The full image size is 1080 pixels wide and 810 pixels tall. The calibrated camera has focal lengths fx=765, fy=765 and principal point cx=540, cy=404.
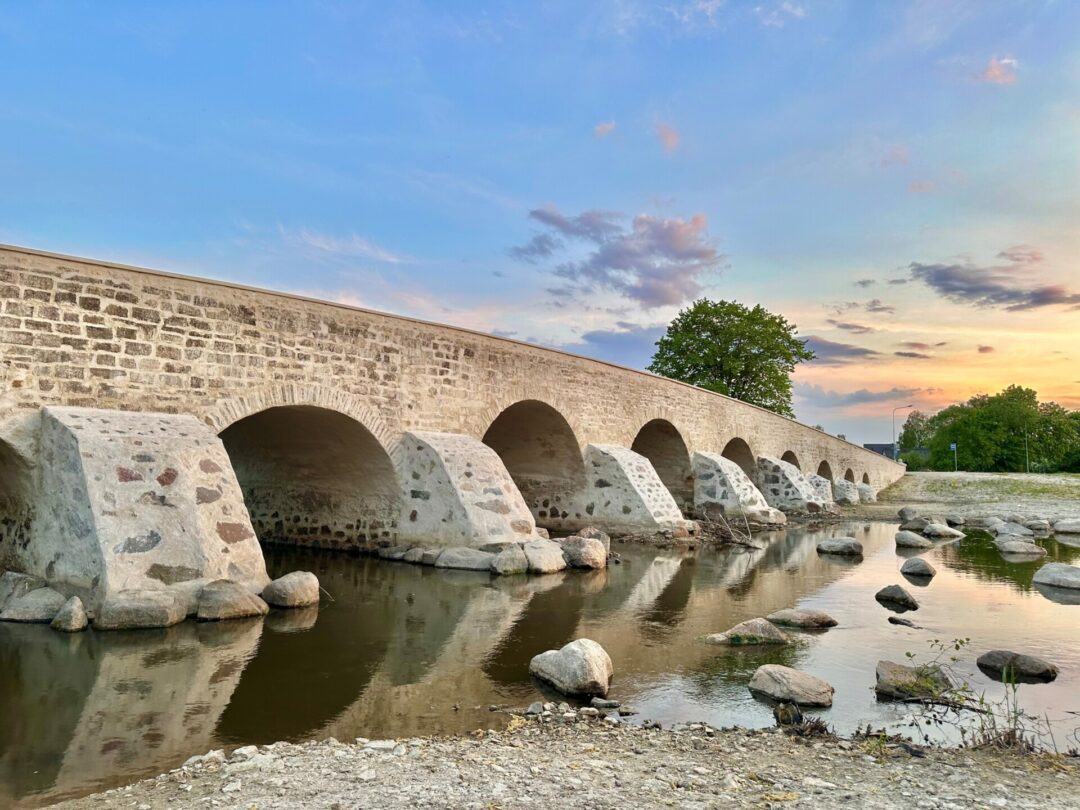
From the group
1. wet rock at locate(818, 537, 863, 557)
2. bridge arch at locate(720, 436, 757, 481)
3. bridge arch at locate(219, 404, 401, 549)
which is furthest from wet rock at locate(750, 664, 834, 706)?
bridge arch at locate(720, 436, 757, 481)

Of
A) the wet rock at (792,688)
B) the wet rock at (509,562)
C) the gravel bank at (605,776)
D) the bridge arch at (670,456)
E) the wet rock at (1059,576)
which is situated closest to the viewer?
the gravel bank at (605,776)

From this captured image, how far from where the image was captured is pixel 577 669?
470 centimetres

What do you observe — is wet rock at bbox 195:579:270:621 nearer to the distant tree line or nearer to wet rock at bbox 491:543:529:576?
wet rock at bbox 491:543:529:576

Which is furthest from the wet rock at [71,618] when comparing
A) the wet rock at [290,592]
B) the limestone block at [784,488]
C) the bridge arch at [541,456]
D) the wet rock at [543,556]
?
the limestone block at [784,488]

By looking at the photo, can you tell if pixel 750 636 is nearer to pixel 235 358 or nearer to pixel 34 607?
pixel 34 607

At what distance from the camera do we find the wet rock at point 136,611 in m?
6.17

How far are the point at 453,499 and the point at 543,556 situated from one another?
4.84 feet

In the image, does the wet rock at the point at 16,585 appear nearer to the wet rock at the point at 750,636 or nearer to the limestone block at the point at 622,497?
the wet rock at the point at 750,636

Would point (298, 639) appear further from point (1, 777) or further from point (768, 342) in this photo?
point (768, 342)

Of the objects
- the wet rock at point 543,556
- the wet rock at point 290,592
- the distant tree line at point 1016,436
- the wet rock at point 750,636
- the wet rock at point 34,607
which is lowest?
the wet rock at point 34,607

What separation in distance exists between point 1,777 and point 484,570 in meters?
6.86

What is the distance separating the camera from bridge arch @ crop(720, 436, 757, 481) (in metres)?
23.0

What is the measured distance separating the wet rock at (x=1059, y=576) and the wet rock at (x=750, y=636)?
558cm

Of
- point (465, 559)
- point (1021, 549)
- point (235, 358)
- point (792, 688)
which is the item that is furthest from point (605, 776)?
point (1021, 549)
